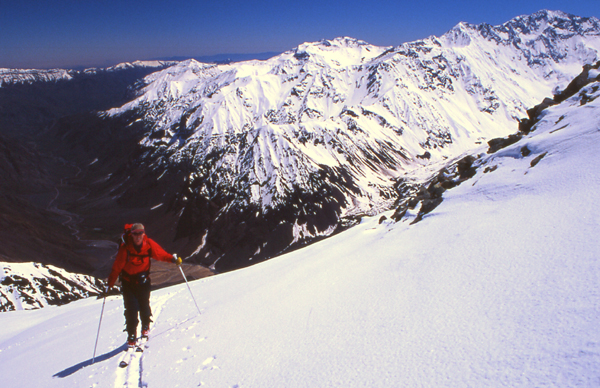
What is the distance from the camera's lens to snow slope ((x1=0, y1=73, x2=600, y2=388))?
3982mm

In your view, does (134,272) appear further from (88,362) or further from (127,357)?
(88,362)

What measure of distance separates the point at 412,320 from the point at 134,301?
6.93m

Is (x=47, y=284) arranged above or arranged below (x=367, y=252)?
below

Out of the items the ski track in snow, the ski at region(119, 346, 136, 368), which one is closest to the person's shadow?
the ski at region(119, 346, 136, 368)

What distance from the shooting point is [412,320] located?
5.39 metres

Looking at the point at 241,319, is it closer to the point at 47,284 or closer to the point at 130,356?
the point at 130,356

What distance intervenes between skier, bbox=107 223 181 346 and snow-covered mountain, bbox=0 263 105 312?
69486 millimetres

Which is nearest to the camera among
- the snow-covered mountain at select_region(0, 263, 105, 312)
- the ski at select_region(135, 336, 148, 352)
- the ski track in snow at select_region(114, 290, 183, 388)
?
the ski track in snow at select_region(114, 290, 183, 388)

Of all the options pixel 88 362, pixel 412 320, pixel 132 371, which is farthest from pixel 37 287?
pixel 412 320

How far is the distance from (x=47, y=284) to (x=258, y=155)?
405 feet

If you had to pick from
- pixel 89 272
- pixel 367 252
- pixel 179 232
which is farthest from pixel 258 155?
pixel 367 252

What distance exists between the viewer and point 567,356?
3.49 m

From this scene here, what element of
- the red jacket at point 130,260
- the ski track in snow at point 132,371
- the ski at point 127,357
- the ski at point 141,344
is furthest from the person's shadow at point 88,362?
the red jacket at point 130,260

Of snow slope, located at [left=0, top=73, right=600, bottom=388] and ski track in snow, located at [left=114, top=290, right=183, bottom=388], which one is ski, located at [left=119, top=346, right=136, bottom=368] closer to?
ski track in snow, located at [left=114, top=290, right=183, bottom=388]
